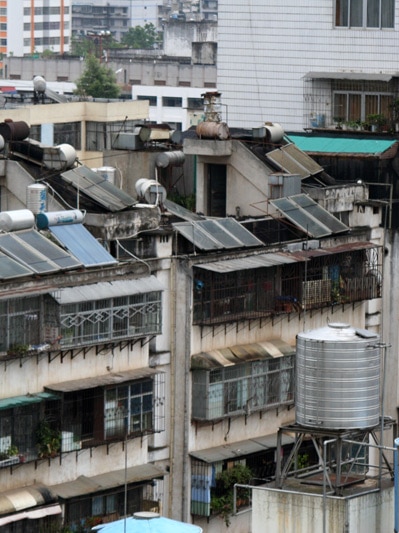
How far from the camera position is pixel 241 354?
5203cm

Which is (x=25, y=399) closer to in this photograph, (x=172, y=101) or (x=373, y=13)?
(x=373, y=13)

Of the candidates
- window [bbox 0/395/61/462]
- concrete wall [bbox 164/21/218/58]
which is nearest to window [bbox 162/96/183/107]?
concrete wall [bbox 164/21/218/58]

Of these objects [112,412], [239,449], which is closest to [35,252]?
[112,412]

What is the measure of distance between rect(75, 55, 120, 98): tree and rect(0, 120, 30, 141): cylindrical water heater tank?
8776 centimetres

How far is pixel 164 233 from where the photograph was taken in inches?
1983

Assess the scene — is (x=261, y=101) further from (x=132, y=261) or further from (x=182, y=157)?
(x=132, y=261)

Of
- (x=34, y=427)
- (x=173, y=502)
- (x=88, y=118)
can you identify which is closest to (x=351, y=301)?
(x=173, y=502)

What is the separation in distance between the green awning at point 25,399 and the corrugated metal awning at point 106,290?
6.51 feet

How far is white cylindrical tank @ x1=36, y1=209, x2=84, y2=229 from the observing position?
4888 cm

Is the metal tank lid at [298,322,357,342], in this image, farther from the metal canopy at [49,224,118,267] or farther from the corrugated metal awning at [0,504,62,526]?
the metal canopy at [49,224,118,267]

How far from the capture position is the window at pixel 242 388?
167 feet

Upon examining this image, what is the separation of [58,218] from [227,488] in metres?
7.65

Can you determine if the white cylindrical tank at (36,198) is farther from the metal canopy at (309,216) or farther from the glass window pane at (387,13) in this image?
the glass window pane at (387,13)

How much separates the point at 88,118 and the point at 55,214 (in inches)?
1526
